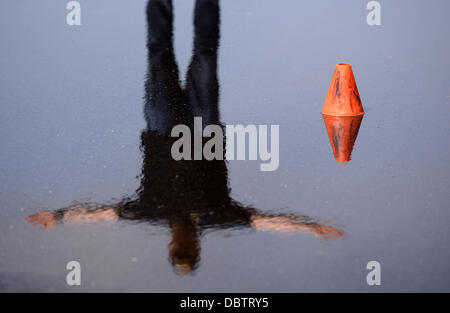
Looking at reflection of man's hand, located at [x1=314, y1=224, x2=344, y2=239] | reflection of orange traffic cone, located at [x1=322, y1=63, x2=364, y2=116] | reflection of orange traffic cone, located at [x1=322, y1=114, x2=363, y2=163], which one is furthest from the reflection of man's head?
reflection of orange traffic cone, located at [x1=322, y1=63, x2=364, y2=116]

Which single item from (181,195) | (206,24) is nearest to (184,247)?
(181,195)

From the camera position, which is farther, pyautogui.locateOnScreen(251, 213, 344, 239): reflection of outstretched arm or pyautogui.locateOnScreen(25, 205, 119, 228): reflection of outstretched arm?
pyautogui.locateOnScreen(25, 205, 119, 228): reflection of outstretched arm

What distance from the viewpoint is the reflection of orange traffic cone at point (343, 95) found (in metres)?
7.32

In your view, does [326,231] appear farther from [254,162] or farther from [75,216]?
[75,216]

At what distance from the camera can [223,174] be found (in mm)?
6082

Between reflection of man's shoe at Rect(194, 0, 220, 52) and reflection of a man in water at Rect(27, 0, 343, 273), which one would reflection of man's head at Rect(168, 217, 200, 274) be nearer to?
reflection of a man in water at Rect(27, 0, 343, 273)

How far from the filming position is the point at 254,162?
6.34 m

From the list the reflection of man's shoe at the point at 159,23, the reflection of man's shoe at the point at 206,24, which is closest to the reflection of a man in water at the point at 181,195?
the reflection of man's shoe at the point at 206,24

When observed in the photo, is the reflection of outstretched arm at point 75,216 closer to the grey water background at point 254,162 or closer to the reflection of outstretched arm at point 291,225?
the grey water background at point 254,162

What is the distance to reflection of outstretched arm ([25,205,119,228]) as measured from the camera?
5.22m

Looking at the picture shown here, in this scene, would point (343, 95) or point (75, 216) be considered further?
point (343, 95)

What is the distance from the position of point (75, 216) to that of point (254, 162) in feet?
5.25

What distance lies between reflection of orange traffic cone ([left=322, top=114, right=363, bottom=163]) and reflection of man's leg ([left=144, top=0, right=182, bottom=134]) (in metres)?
1.33

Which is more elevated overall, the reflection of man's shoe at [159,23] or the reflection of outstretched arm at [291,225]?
the reflection of man's shoe at [159,23]
